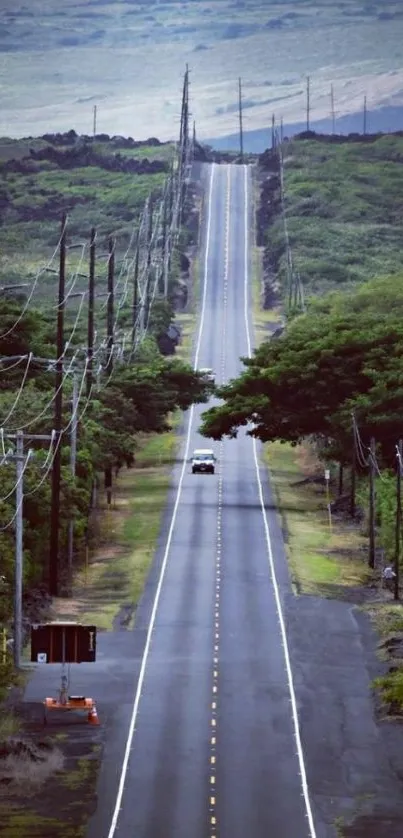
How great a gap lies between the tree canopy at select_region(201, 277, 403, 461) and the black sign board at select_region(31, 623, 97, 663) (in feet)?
148

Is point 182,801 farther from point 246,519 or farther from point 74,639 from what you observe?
point 246,519

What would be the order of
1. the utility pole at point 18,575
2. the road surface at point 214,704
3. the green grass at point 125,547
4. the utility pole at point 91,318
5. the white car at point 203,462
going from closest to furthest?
the road surface at point 214,704 → the utility pole at point 18,575 → the green grass at point 125,547 → the utility pole at point 91,318 → the white car at point 203,462

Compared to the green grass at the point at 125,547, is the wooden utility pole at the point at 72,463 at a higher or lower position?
higher

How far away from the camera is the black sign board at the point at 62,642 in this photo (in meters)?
67.7

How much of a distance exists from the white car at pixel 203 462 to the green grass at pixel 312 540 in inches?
A: 134

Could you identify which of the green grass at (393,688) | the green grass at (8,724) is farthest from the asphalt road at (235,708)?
the green grass at (8,724)

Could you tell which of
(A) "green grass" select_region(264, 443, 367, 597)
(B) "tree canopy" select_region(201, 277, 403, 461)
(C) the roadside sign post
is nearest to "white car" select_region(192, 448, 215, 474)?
(B) "tree canopy" select_region(201, 277, 403, 461)

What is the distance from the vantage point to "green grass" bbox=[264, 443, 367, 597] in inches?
3600

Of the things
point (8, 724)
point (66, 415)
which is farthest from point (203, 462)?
point (8, 724)

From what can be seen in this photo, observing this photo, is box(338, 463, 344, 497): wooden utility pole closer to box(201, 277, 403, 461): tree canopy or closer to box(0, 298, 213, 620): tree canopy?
box(201, 277, 403, 461): tree canopy

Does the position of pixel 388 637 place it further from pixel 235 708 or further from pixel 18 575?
pixel 18 575

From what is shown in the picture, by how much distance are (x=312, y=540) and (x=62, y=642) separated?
113 ft

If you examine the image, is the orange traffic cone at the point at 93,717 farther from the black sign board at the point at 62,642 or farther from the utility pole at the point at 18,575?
the utility pole at the point at 18,575

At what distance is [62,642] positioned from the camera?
223 feet
